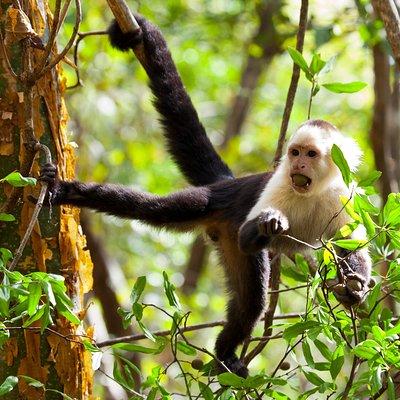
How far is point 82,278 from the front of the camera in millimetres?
2596

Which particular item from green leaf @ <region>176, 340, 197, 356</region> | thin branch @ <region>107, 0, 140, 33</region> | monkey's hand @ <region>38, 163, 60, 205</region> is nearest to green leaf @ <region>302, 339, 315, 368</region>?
green leaf @ <region>176, 340, 197, 356</region>

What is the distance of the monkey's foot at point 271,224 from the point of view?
8.77ft

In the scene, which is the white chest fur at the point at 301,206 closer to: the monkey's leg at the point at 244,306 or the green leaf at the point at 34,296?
the monkey's leg at the point at 244,306

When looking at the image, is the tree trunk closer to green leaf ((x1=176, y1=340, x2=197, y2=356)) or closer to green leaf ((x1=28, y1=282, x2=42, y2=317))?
green leaf ((x1=176, y1=340, x2=197, y2=356))

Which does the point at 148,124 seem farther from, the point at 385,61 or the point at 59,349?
the point at 59,349

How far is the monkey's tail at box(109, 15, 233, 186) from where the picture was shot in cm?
338

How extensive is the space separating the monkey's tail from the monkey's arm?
0.23m

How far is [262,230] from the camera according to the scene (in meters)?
2.71

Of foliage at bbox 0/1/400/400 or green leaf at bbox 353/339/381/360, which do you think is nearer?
green leaf at bbox 353/339/381/360

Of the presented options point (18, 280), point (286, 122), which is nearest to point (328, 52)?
point (286, 122)

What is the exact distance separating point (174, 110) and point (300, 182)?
0.79 meters

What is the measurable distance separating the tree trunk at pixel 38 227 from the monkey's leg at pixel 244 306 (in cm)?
100

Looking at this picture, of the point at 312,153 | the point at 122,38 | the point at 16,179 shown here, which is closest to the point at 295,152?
the point at 312,153

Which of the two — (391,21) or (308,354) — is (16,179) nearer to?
(308,354)
